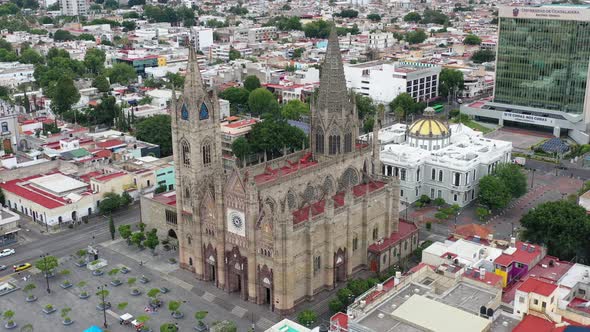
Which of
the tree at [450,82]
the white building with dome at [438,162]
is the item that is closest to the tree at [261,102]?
the white building with dome at [438,162]

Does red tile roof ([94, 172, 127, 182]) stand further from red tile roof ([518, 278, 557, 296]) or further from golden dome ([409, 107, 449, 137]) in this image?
A: red tile roof ([518, 278, 557, 296])

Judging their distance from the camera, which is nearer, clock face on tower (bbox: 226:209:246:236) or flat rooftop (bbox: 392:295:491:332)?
flat rooftop (bbox: 392:295:491:332)

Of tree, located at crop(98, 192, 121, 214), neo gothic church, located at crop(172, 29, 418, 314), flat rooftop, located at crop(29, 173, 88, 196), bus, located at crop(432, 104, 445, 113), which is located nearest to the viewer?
neo gothic church, located at crop(172, 29, 418, 314)

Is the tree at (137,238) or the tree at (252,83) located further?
the tree at (252,83)

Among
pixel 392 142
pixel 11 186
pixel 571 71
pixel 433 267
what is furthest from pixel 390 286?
pixel 571 71

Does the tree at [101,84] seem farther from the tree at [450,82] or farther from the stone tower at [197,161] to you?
the stone tower at [197,161]

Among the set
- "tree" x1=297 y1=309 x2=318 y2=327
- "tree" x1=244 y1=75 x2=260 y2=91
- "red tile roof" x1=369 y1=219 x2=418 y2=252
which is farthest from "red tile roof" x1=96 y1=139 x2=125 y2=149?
"tree" x1=297 y1=309 x2=318 y2=327

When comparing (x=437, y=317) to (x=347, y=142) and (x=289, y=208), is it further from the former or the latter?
(x=347, y=142)

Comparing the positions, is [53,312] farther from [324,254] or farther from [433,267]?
[433,267]

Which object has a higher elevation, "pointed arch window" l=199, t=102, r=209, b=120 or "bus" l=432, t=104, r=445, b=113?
"pointed arch window" l=199, t=102, r=209, b=120

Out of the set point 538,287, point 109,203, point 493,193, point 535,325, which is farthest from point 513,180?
point 109,203
